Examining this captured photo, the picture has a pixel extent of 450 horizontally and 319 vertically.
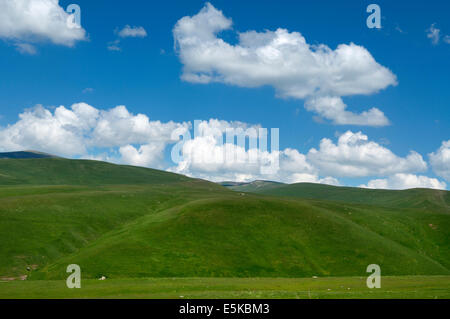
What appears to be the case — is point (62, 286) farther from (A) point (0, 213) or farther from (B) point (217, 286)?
(A) point (0, 213)

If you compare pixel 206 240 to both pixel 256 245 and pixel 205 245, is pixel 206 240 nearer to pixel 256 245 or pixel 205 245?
pixel 205 245

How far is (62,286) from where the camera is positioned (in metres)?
49.0

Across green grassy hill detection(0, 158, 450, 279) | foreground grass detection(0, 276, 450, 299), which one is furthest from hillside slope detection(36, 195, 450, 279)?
foreground grass detection(0, 276, 450, 299)

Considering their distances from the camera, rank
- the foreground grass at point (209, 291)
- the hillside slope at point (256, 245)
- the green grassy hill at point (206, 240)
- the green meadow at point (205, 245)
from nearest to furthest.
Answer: the foreground grass at point (209, 291) → the green meadow at point (205, 245) → the green grassy hill at point (206, 240) → the hillside slope at point (256, 245)

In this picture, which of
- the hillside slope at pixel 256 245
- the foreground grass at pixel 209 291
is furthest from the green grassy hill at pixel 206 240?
the foreground grass at pixel 209 291

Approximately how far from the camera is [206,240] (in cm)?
9300

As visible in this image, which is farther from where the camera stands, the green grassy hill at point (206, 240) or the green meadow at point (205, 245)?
the green grassy hill at point (206, 240)

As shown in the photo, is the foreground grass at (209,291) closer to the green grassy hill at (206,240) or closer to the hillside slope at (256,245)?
the hillside slope at (256,245)

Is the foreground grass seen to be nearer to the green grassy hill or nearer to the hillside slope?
the hillside slope

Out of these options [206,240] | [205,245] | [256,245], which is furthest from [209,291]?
[256,245]

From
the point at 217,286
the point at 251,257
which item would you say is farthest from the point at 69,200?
the point at 217,286

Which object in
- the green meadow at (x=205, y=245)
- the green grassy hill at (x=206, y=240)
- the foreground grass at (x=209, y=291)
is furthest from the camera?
the green grassy hill at (x=206, y=240)

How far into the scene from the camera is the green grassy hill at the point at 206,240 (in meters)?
77.8
